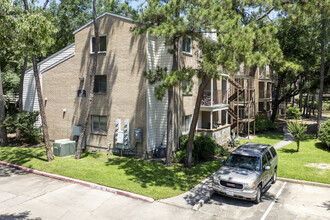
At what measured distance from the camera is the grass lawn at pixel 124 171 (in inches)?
458

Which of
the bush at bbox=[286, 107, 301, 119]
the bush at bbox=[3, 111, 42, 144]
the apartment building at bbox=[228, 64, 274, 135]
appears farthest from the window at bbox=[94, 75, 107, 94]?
the bush at bbox=[286, 107, 301, 119]

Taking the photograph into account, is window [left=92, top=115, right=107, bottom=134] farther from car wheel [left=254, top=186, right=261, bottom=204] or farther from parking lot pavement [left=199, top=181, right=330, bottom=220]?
car wheel [left=254, top=186, right=261, bottom=204]

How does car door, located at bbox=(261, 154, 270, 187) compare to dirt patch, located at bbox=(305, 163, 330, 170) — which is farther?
dirt patch, located at bbox=(305, 163, 330, 170)

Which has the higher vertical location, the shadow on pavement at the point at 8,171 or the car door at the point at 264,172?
the car door at the point at 264,172

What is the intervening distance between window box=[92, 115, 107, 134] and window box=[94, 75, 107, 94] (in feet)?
6.02

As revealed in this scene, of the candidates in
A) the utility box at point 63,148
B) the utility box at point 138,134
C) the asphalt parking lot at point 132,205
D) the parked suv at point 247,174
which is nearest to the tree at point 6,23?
the asphalt parking lot at point 132,205

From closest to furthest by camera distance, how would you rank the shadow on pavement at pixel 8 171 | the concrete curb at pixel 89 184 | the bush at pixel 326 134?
the concrete curb at pixel 89 184 < the shadow on pavement at pixel 8 171 < the bush at pixel 326 134

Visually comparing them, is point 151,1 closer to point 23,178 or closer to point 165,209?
point 165,209

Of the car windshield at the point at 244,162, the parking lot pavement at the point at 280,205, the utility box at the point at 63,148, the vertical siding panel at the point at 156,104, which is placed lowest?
the parking lot pavement at the point at 280,205

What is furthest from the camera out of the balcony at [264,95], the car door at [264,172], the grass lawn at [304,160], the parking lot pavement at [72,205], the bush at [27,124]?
the balcony at [264,95]

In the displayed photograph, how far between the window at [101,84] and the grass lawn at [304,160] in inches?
484

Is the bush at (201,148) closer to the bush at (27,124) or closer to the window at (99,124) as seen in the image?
the window at (99,124)

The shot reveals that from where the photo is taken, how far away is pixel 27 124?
803 inches

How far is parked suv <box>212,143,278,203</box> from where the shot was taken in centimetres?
998
